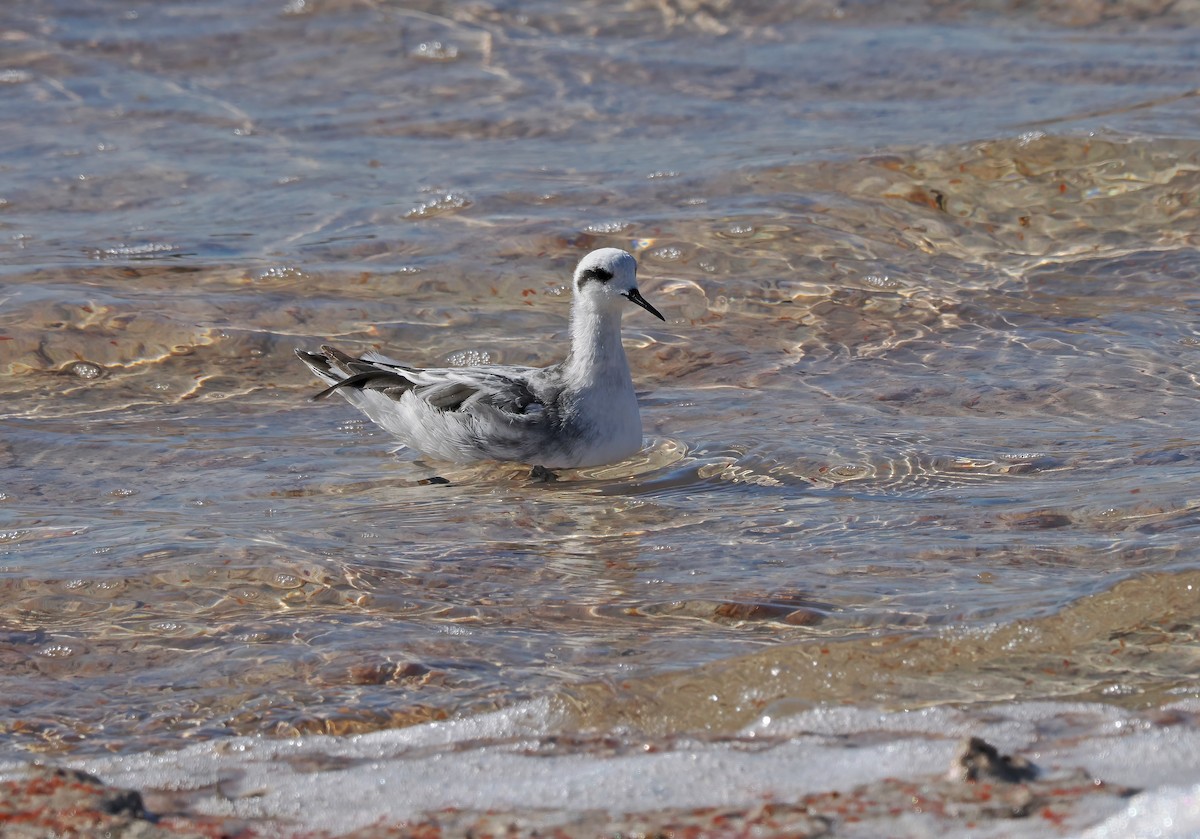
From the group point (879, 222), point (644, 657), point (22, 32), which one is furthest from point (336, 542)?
point (22, 32)

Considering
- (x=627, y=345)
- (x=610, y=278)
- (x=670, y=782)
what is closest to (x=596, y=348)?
(x=610, y=278)

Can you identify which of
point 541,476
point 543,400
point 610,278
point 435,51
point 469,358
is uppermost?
point 435,51

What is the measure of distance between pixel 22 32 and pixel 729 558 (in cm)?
1183

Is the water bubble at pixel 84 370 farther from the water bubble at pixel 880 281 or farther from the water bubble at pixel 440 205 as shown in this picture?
the water bubble at pixel 880 281

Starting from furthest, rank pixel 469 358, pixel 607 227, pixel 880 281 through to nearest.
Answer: pixel 607 227 → pixel 880 281 → pixel 469 358

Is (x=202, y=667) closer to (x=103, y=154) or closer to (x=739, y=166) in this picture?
(x=739, y=166)

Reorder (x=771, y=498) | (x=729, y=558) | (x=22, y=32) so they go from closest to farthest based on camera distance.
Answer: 1. (x=729, y=558)
2. (x=771, y=498)
3. (x=22, y=32)

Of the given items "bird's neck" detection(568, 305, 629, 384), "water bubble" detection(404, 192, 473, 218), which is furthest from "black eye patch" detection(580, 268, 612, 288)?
"water bubble" detection(404, 192, 473, 218)

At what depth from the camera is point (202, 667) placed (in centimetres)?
527

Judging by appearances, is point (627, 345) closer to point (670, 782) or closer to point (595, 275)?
point (595, 275)

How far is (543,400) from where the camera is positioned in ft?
24.1

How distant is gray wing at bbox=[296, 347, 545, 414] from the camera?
289 inches

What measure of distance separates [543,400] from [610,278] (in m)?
0.63

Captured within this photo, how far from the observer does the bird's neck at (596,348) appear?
7344 millimetres
